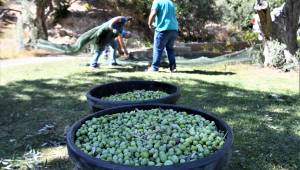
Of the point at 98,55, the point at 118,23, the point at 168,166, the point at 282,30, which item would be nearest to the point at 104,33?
the point at 118,23

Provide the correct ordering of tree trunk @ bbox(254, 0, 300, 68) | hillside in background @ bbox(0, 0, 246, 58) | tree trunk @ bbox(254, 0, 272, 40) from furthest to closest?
hillside in background @ bbox(0, 0, 246, 58), tree trunk @ bbox(254, 0, 300, 68), tree trunk @ bbox(254, 0, 272, 40)

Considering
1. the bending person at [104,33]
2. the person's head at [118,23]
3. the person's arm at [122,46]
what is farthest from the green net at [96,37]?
the person's arm at [122,46]

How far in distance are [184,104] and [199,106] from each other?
0.22 m

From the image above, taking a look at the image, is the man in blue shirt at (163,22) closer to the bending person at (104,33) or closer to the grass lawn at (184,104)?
the grass lawn at (184,104)

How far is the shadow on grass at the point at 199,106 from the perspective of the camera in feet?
14.0

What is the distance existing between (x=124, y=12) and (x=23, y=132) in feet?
38.9

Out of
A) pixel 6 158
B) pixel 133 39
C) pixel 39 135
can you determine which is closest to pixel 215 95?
pixel 39 135

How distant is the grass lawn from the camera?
4254 mm

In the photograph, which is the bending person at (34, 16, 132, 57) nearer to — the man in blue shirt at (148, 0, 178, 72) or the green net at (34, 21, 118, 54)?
the green net at (34, 21, 118, 54)

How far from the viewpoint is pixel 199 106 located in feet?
19.7

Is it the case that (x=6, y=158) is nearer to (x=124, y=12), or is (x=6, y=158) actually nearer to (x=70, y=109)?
(x=70, y=109)

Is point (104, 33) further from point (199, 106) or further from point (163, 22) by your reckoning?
point (199, 106)

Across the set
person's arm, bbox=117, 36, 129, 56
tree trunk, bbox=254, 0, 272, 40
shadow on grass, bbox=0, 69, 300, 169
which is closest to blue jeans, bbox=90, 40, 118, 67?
person's arm, bbox=117, 36, 129, 56

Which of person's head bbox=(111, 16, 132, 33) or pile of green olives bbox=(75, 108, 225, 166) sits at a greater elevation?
person's head bbox=(111, 16, 132, 33)
